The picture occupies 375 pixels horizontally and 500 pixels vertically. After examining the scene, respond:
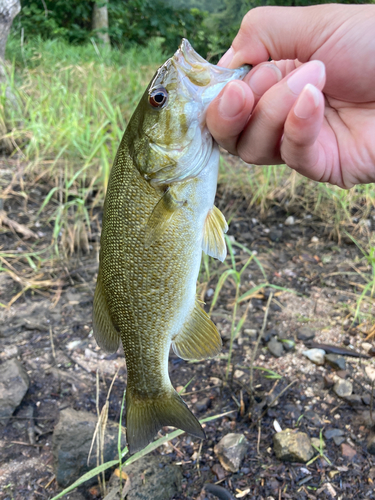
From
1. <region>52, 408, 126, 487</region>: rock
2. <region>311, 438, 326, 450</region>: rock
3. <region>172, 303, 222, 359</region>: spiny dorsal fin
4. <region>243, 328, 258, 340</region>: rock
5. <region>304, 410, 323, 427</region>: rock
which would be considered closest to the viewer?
<region>172, 303, 222, 359</region>: spiny dorsal fin

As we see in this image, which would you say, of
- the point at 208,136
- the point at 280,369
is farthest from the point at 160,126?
the point at 280,369

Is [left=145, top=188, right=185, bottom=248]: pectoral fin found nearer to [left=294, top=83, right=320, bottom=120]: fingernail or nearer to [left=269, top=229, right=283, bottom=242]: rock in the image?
[left=294, top=83, right=320, bottom=120]: fingernail

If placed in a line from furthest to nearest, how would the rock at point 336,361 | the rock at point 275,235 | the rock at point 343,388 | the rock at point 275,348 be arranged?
the rock at point 275,235 < the rock at point 275,348 < the rock at point 336,361 < the rock at point 343,388

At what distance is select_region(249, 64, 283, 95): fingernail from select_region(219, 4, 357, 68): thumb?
0.41 ft

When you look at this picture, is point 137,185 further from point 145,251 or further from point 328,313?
point 328,313

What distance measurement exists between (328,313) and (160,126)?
1980 mm

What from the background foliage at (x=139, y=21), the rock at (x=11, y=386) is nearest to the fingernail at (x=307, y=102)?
the rock at (x=11, y=386)

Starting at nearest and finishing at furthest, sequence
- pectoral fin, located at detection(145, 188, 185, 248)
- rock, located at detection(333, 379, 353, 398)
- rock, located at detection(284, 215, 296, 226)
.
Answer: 1. pectoral fin, located at detection(145, 188, 185, 248)
2. rock, located at detection(333, 379, 353, 398)
3. rock, located at detection(284, 215, 296, 226)

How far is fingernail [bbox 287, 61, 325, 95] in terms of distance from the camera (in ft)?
3.34

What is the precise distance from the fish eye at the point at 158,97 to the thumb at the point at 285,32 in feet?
1.22

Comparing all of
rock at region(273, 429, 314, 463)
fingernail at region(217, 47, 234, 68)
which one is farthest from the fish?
rock at region(273, 429, 314, 463)

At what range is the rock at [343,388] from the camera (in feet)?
6.65

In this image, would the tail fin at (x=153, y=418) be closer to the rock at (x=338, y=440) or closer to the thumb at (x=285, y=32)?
the rock at (x=338, y=440)

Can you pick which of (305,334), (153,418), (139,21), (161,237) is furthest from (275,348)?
(139,21)
